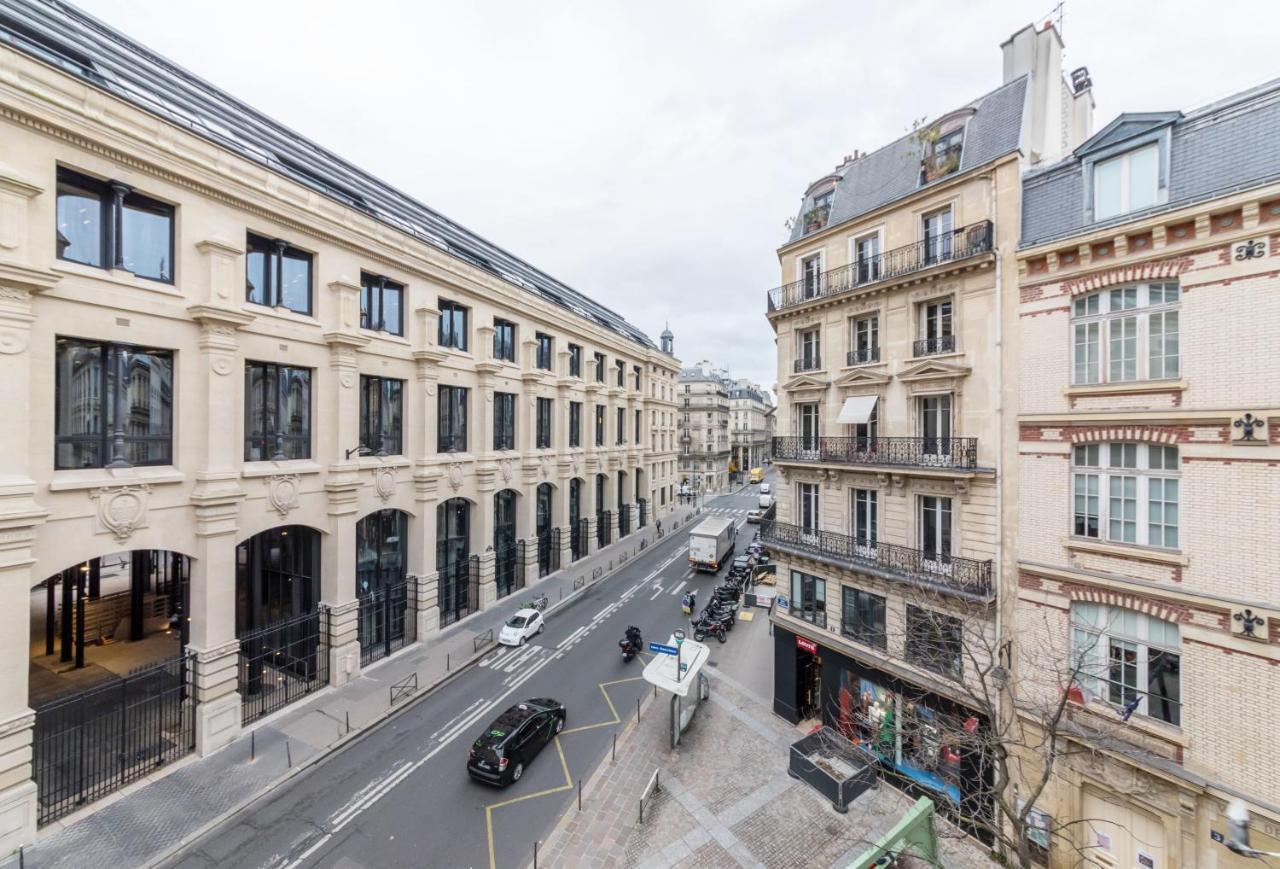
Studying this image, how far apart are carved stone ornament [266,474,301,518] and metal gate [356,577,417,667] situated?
5.53 metres

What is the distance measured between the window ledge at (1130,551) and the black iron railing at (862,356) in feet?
24.8

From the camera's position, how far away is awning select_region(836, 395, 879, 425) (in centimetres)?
1675

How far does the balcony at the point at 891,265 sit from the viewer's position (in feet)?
48.4

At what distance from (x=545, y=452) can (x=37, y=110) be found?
85.2ft

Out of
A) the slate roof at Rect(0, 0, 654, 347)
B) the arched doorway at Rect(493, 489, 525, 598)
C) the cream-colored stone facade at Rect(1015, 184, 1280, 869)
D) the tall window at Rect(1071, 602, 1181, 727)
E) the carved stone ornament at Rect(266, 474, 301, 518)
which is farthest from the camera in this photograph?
the arched doorway at Rect(493, 489, 525, 598)

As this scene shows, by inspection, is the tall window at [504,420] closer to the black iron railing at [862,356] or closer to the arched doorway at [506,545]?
the arched doorway at [506,545]

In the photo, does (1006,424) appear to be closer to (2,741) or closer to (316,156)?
(2,741)

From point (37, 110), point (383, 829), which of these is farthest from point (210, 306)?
point (383, 829)

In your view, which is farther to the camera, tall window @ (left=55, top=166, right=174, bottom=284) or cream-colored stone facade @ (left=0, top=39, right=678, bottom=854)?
tall window @ (left=55, top=166, right=174, bottom=284)

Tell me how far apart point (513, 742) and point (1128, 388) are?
62.4ft

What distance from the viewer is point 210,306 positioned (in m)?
16.6

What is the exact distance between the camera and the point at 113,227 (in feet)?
50.0

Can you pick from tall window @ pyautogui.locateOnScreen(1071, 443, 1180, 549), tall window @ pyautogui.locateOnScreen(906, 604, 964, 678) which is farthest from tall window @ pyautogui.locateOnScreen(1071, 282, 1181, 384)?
tall window @ pyautogui.locateOnScreen(906, 604, 964, 678)

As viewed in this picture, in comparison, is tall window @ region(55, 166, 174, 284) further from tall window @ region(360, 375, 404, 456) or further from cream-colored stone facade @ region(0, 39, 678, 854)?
tall window @ region(360, 375, 404, 456)
